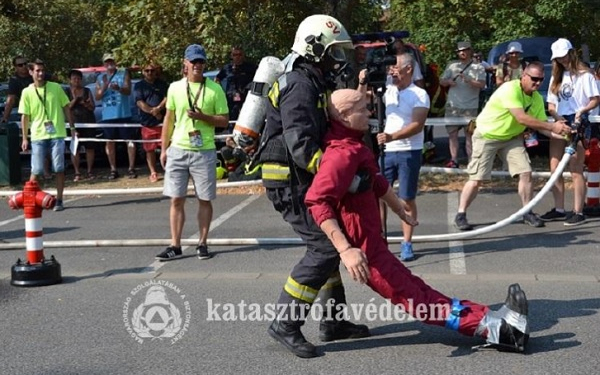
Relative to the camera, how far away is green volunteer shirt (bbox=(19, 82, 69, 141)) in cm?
1173

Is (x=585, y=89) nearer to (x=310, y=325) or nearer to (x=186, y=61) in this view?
(x=186, y=61)

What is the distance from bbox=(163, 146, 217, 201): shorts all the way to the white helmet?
3.15 m

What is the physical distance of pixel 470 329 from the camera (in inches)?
221

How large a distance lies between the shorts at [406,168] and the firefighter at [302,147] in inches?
103

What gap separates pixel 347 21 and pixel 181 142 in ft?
17.4

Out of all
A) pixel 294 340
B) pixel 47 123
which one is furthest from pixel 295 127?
pixel 47 123

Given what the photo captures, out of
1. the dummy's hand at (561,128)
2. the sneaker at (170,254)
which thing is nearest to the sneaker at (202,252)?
the sneaker at (170,254)

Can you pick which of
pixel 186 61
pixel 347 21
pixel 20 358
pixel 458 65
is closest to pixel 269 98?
pixel 20 358

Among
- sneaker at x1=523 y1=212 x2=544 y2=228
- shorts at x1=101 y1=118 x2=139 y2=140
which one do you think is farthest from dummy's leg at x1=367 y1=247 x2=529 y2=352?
shorts at x1=101 y1=118 x2=139 y2=140

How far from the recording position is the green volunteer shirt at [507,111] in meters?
9.27

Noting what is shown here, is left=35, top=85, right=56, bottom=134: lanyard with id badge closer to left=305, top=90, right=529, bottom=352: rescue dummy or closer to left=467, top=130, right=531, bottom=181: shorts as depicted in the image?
left=467, top=130, right=531, bottom=181: shorts

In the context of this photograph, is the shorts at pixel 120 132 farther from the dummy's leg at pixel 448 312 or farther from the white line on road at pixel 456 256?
the dummy's leg at pixel 448 312

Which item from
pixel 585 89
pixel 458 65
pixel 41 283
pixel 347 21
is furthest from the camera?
pixel 458 65

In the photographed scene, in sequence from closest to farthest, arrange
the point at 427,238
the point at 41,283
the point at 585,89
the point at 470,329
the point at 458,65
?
the point at 470,329, the point at 41,283, the point at 427,238, the point at 585,89, the point at 458,65
